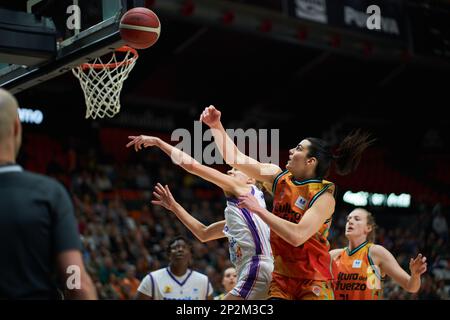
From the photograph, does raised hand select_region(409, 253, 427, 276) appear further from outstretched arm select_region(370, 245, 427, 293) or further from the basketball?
the basketball

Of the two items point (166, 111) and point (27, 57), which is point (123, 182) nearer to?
point (166, 111)

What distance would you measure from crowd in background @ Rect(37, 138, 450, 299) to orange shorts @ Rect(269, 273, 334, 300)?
5233mm

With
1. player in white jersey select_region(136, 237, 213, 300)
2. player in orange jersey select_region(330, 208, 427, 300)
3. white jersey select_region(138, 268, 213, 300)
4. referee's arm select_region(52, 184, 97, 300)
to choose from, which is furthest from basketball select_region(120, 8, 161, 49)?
white jersey select_region(138, 268, 213, 300)

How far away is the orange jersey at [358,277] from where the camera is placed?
18.5 ft

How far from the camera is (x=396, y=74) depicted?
58.7ft

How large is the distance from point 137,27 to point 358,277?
2540mm

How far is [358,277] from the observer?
566cm

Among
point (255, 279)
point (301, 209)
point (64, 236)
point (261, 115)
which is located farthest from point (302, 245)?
point (261, 115)

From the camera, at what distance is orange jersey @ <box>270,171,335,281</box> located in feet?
14.7

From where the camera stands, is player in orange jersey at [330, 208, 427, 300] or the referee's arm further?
player in orange jersey at [330, 208, 427, 300]

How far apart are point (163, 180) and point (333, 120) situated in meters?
4.81

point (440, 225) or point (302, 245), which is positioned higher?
point (440, 225)

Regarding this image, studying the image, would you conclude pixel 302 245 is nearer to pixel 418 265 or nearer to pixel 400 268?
pixel 418 265
